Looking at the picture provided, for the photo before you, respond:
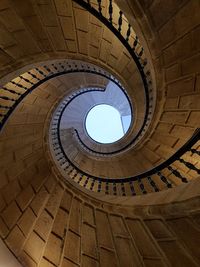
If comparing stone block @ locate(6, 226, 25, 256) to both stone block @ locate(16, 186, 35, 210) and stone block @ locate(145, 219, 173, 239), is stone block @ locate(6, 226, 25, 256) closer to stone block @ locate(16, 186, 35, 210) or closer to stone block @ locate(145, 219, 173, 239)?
stone block @ locate(16, 186, 35, 210)

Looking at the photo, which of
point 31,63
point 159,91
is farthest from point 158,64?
point 31,63

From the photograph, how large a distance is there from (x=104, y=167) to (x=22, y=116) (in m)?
3.92

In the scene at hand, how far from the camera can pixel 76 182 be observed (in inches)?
148

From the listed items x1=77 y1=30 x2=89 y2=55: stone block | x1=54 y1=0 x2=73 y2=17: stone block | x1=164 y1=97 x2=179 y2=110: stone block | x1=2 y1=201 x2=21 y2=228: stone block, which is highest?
x1=54 y1=0 x2=73 y2=17: stone block

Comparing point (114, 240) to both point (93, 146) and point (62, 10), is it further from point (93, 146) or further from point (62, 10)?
point (93, 146)

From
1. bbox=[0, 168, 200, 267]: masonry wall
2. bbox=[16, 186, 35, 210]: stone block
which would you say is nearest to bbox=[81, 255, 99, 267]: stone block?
bbox=[0, 168, 200, 267]: masonry wall

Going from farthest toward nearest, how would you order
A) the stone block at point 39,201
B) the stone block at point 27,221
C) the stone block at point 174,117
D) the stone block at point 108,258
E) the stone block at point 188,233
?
the stone block at point 174,117 < the stone block at point 39,201 < the stone block at point 27,221 < the stone block at point 108,258 < the stone block at point 188,233

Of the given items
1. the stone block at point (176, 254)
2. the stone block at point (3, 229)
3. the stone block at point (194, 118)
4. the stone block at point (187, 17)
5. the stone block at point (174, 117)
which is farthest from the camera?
the stone block at point (174, 117)

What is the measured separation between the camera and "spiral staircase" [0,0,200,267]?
235 cm

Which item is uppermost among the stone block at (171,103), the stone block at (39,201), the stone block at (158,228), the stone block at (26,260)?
the stone block at (171,103)

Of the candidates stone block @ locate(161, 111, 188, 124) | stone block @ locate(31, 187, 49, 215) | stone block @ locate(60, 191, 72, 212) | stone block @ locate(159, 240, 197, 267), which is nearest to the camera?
stone block @ locate(159, 240, 197, 267)

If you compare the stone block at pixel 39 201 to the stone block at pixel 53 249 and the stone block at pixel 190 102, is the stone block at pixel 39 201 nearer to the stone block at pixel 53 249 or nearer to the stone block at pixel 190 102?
the stone block at pixel 53 249

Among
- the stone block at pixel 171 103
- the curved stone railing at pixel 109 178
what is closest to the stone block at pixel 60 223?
the curved stone railing at pixel 109 178

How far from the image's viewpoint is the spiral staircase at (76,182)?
235cm
